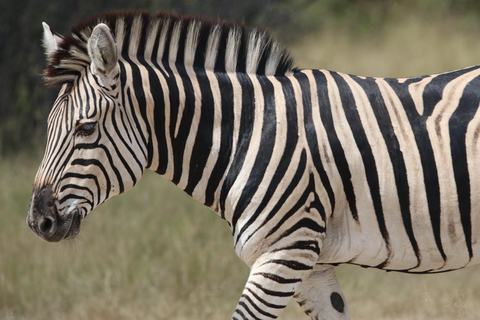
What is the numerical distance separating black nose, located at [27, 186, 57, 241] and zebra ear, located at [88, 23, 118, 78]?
2.16 feet

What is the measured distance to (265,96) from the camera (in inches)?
132

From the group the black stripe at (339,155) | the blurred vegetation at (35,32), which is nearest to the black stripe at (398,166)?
the black stripe at (339,155)

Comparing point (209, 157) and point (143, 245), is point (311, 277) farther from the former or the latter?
point (143, 245)

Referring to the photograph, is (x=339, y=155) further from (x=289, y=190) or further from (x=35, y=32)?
(x=35, y=32)

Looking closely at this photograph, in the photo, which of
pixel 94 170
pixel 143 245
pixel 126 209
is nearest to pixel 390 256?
pixel 94 170

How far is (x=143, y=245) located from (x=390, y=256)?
386cm

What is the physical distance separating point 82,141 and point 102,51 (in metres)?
0.47

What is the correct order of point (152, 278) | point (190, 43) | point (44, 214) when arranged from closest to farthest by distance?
point (44, 214) → point (190, 43) → point (152, 278)

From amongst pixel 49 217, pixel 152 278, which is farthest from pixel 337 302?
pixel 152 278

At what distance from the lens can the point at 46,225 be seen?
3.10 meters

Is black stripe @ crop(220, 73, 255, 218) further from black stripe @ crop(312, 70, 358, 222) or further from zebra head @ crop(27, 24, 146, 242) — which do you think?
zebra head @ crop(27, 24, 146, 242)

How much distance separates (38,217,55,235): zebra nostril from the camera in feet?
10.1

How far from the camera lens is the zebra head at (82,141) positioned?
3092 millimetres

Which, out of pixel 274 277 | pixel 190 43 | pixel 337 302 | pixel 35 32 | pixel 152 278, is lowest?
pixel 152 278
